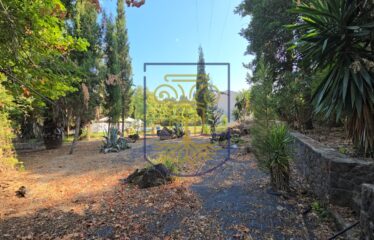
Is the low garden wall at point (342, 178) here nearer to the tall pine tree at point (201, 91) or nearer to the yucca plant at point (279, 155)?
the yucca plant at point (279, 155)

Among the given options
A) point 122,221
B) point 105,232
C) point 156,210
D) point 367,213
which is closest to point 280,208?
point 367,213

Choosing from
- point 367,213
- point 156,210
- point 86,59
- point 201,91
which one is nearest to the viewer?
point 367,213

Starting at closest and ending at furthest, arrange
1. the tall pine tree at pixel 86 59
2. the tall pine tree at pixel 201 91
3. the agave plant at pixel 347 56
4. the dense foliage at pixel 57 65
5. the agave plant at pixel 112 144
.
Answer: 1. the agave plant at pixel 347 56
2. the dense foliage at pixel 57 65
3. the tall pine tree at pixel 201 91
4. the agave plant at pixel 112 144
5. the tall pine tree at pixel 86 59

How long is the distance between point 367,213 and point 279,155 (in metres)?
1.86

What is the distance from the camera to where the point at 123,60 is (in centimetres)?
1602

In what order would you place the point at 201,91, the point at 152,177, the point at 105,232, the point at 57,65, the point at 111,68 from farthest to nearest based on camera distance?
the point at 111,68
the point at 201,91
the point at 57,65
the point at 152,177
the point at 105,232

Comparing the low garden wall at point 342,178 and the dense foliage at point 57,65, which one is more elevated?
the dense foliage at point 57,65

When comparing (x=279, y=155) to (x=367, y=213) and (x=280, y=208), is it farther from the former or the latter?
(x=367, y=213)

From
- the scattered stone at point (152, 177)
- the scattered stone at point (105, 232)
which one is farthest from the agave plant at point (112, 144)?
the scattered stone at point (105, 232)

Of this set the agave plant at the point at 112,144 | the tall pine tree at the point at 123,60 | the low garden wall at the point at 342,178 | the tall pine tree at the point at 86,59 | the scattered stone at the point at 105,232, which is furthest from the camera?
the tall pine tree at the point at 123,60

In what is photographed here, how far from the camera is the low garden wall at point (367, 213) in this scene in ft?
6.50

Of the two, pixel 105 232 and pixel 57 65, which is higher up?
pixel 57 65

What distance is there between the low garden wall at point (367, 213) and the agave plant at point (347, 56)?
1.41 meters

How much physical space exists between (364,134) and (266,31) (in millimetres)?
7135
